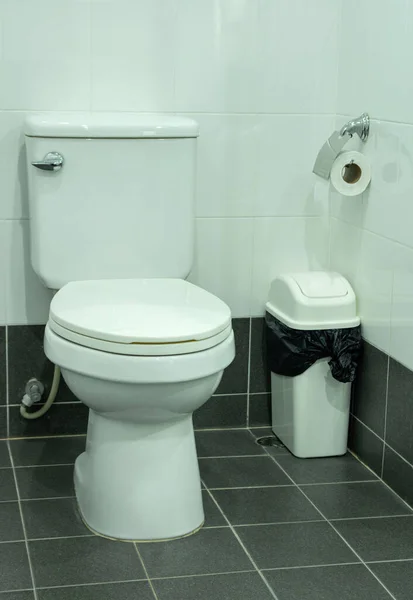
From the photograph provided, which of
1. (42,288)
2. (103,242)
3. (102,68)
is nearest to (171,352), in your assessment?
(103,242)

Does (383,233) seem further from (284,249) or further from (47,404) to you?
(47,404)

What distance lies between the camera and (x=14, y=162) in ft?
7.98

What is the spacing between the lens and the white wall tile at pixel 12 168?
2.41 meters

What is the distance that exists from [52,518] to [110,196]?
0.82 metres

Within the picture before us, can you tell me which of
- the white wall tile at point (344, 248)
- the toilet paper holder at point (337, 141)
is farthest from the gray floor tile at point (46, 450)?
the toilet paper holder at point (337, 141)

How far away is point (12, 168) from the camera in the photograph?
7.99 ft

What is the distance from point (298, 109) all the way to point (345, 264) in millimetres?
464

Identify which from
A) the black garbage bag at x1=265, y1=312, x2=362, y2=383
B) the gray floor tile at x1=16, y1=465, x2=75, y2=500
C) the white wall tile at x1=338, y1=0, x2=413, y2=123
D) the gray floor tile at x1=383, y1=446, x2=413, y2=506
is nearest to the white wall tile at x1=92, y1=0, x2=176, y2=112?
→ the white wall tile at x1=338, y1=0, x2=413, y2=123

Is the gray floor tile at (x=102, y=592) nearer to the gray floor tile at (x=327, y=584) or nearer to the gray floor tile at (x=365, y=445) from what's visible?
the gray floor tile at (x=327, y=584)

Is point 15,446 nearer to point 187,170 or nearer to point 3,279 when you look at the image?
point 3,279

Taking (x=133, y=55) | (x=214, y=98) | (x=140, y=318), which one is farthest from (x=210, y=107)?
(x=140, y=318)

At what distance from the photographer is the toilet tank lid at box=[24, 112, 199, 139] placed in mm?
2273

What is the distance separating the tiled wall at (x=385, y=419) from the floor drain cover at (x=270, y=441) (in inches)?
8.1

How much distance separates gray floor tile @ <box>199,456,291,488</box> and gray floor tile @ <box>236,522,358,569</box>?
25cm
